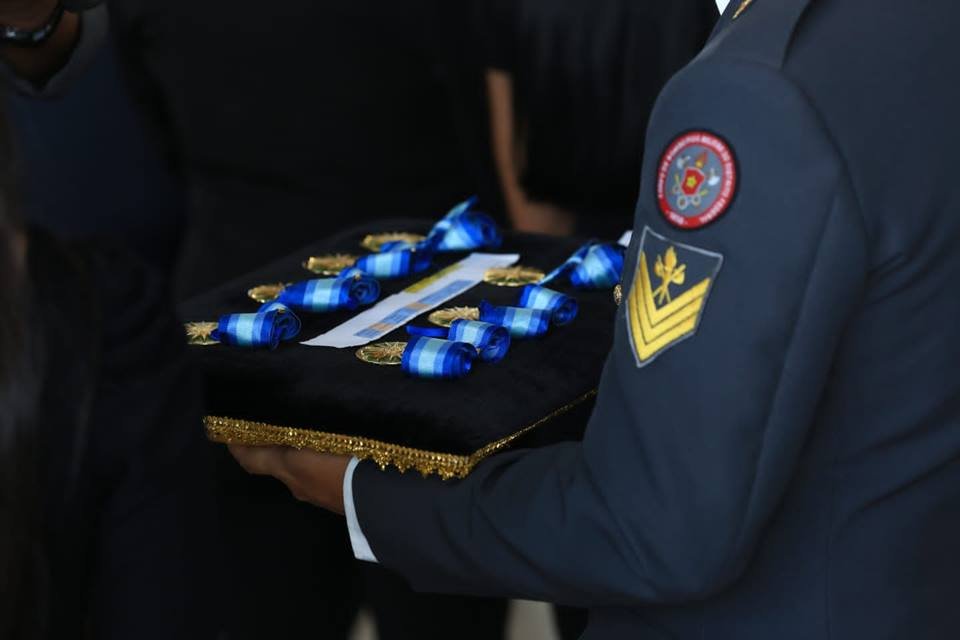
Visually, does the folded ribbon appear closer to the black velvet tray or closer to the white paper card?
the white paper card

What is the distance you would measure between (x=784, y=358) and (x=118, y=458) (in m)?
0.44

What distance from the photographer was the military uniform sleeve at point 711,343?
2.92 feet

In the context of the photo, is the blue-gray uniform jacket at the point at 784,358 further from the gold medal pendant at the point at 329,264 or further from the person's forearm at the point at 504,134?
the person's forearm at the point at 504,134

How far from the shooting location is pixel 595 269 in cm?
150

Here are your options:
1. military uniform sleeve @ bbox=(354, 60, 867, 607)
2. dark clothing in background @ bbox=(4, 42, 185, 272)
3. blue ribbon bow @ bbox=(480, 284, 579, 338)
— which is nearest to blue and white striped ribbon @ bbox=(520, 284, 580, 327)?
blue ribbon bow @ bbox=(480, 284, 579, 338)

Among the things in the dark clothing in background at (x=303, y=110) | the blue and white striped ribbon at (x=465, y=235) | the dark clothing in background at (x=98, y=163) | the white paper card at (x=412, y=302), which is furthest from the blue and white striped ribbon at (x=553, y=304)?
the dark clothing in background at (x=98, y=163)

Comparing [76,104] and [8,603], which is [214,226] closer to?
[76,104]

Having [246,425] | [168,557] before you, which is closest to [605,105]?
[246,425]

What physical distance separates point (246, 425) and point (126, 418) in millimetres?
417

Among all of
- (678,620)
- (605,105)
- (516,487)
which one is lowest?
(678,620)

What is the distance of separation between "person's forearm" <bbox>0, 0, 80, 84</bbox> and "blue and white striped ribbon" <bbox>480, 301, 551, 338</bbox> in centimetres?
66

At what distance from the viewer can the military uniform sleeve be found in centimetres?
89

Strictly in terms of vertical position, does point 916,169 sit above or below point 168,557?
above

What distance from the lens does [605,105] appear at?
1871 mm
